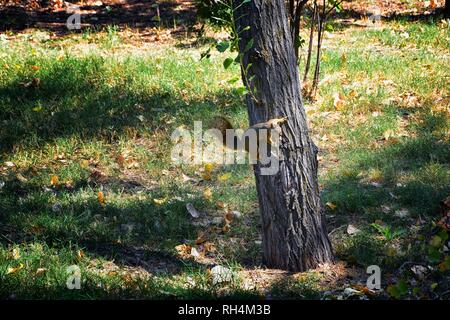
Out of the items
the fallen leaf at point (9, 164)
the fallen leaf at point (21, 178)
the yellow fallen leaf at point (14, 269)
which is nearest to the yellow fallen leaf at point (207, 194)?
the fallen leaf at point (21, 178)

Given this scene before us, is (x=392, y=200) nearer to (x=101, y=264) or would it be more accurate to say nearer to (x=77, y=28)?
(x=101, y=264)

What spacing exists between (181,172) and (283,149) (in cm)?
194

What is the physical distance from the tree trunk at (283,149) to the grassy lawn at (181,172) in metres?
0.18

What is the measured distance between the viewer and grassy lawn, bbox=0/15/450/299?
4.54 metres

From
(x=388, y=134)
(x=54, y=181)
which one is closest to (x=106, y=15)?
(x=54, y=181)

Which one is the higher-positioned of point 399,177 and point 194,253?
point 399,177

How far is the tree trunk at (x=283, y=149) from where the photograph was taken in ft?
14.0

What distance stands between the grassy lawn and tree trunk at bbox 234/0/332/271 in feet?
0.57

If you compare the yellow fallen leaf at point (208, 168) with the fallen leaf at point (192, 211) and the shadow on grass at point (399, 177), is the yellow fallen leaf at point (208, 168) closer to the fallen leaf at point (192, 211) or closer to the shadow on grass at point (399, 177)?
the fallen leaf at point (192, 211)

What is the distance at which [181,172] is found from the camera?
6211 mm

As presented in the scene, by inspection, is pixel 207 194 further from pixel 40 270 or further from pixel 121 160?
pixel 40 270

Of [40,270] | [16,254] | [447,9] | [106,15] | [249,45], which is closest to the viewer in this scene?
[249,45]

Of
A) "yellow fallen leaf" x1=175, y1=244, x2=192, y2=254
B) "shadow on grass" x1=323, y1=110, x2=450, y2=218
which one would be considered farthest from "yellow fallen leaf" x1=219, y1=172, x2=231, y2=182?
"yellow fallen leaf" x1=175, y1=244, x2=192, y2=254

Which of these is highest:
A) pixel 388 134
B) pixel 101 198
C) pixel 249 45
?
pixel 249 45
